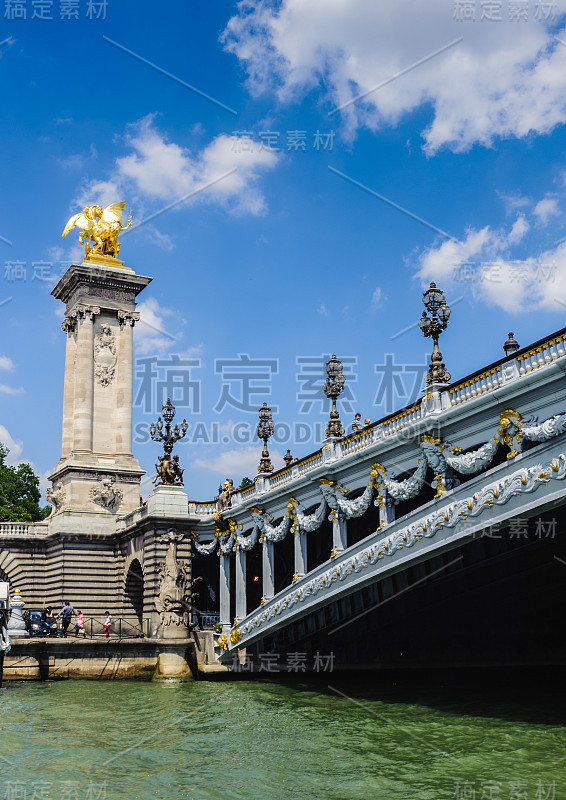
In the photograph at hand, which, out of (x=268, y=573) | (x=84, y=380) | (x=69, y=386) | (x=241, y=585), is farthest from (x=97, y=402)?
(x=268, y=573)

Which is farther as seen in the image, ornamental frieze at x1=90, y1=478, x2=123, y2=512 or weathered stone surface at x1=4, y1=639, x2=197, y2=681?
ornamental frieze at x1=90, y1=478, x2=123, y2=512

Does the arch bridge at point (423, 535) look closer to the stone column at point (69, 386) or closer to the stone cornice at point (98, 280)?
the stone column at point (69, 386)

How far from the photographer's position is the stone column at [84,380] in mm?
48281

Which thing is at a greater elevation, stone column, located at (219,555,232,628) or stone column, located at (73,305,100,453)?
stone column, located at (73,305,100,453)

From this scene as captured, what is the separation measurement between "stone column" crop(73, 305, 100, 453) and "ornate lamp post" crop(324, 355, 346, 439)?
20005mm

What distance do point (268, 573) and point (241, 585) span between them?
2.89m

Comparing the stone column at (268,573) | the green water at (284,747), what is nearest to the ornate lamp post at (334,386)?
the stone column at (268,573)

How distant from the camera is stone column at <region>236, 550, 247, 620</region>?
3834 centimetres

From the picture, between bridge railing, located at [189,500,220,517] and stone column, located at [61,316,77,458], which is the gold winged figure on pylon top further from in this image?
bridge railing, located at [189,500,220,517]

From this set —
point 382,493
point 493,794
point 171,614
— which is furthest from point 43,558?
point 493,794

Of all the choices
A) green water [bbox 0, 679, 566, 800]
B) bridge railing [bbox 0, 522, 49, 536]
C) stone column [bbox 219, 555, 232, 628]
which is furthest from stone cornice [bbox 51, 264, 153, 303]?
green water [bbox 0, 679, 566, 800]

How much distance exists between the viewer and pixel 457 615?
113 ft

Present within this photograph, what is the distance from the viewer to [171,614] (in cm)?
3672

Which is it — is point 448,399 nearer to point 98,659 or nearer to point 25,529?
point 98,659
